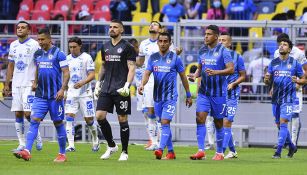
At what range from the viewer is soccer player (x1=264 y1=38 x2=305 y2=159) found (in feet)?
63.2

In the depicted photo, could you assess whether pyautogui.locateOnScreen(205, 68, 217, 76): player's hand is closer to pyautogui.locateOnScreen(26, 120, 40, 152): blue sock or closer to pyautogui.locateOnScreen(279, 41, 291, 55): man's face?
pyautogui.locateOnScreen(279, 41, 291, 55): man's face

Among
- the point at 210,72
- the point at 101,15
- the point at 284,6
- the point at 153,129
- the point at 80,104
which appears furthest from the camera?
the point at 101,15

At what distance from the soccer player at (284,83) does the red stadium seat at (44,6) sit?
1441 centimetres

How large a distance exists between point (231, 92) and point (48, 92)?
13.4 ft

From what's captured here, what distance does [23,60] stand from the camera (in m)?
20.8

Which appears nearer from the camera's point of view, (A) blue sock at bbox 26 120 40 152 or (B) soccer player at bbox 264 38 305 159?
(A) blue sock at bbox 26 120 40 152

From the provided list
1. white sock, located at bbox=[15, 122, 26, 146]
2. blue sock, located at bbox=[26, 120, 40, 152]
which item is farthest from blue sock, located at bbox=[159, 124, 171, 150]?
white sock, located at bbox=[15, 122, 26, 146]

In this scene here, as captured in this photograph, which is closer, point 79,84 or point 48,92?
point 48,92

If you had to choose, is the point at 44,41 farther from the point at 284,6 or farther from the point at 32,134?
the point at 284,6

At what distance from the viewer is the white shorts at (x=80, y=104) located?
860 inches

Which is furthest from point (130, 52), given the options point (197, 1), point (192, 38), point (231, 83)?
point (197, 1)

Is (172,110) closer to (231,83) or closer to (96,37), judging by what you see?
(231,83)

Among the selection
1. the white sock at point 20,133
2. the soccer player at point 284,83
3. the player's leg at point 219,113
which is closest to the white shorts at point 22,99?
the white sock at point 20,133

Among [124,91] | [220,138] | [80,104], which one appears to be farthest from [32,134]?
[80,104]
